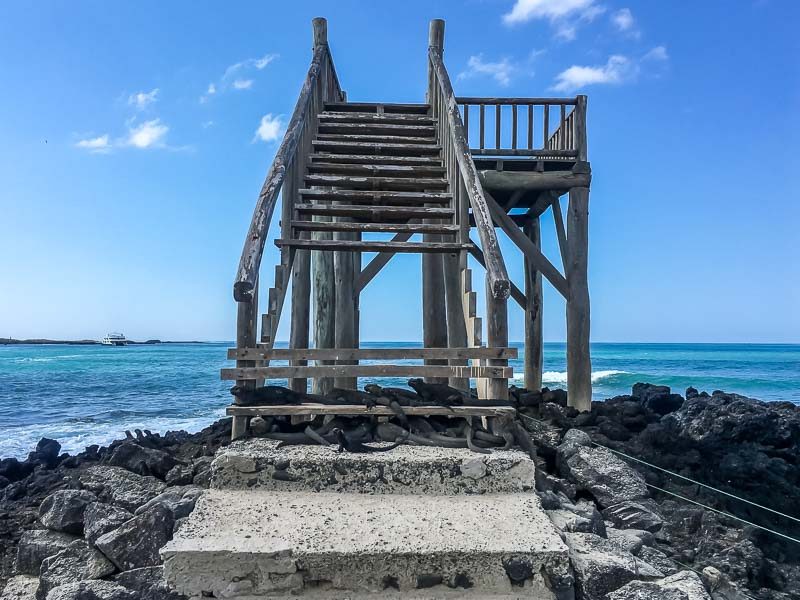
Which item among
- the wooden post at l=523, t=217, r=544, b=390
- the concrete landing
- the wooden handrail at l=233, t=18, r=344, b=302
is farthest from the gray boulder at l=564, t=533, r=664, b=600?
the wooden post at l=523, t=217, r=544, b=390

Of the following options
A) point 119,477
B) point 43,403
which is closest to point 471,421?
point 119,477

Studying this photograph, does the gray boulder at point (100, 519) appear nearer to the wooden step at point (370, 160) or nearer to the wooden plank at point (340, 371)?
the wooden plank at point (340, 371)

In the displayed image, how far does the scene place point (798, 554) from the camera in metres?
4.36

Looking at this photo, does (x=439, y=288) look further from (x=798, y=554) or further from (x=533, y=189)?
(x=798, y=554)

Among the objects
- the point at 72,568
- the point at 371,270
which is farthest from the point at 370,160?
the point at 72,568

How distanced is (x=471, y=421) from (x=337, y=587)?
1414mm

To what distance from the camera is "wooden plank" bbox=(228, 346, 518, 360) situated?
368 centimetres

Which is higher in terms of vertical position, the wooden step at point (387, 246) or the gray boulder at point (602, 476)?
the wooden step at point (387, 246)

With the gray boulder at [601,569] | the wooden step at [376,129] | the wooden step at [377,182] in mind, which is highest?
the wooden step at [376,129]

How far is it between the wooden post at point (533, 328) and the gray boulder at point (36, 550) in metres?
7.91

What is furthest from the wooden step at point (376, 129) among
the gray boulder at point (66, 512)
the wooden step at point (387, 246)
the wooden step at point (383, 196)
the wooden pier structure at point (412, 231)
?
the gray boulder at point (66, 512)

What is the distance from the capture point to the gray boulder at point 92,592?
8.88 ft

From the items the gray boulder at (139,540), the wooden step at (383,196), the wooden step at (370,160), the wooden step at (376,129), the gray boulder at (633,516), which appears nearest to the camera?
the gray boulder at (139,540)

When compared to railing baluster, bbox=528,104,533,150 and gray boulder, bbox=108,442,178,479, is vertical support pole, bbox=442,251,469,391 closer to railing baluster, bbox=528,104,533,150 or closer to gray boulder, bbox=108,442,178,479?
railing baluster, bbox=528,104,533,150
